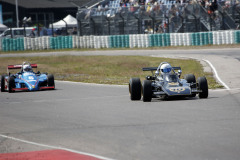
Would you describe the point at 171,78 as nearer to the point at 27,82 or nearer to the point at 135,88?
the point at 135,88

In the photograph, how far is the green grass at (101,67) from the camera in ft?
72.5

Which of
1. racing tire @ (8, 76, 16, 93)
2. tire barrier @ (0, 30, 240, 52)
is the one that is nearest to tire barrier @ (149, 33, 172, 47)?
tire barrier @ (0, 30, 240, 52)

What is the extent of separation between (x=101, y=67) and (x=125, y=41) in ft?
36.4

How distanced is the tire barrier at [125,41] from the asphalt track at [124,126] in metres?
18.4

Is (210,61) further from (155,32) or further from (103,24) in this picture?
(103,24)

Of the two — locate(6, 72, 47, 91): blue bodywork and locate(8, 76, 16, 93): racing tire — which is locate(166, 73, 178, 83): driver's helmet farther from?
locate(8, 76, 16, 93): racing tire

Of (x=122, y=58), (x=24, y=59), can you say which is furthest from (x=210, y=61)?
(x=24, y=59)

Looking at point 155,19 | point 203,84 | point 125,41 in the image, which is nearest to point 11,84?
point 203,84

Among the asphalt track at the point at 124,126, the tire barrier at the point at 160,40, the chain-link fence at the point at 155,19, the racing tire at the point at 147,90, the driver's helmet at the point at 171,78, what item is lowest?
the asphalt track at the point at 124,126

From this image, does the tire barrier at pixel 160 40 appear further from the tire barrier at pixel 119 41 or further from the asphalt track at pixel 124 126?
the asphalt track at pixel 124 126

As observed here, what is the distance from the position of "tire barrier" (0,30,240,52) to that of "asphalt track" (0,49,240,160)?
60.5 feet

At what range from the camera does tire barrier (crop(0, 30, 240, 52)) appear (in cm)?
3391

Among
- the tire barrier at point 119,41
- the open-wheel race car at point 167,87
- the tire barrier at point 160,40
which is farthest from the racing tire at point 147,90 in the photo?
the tire barrier at point 119,41

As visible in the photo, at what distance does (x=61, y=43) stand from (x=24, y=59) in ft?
22.7
